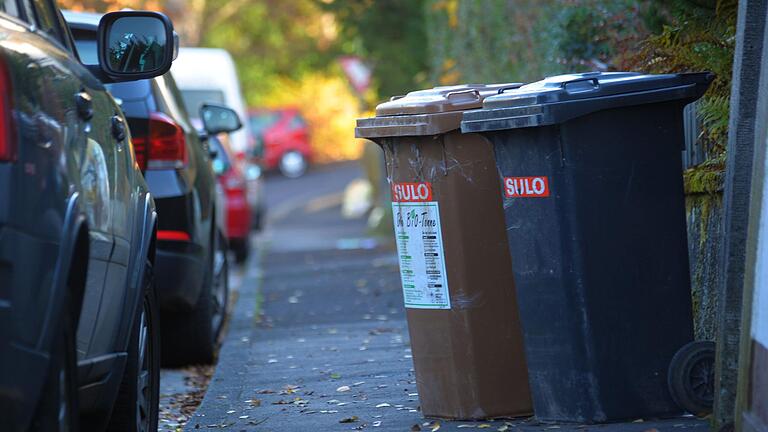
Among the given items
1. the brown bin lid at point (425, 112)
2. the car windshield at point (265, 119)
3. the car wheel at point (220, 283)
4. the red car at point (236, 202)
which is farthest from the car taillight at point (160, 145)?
the car windshield at point (265, 119)

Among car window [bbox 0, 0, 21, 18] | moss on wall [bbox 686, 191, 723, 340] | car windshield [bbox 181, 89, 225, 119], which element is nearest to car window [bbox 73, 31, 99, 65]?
moss on wall [bbox 686, 191, 723, 340]

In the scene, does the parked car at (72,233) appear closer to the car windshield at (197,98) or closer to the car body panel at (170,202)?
the car body panel at (170,202)

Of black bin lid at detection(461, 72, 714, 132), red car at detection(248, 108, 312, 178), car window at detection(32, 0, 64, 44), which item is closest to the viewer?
car window at detection(32, 0, 64, 44)

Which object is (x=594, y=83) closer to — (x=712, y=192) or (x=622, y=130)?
(x=622, y=130)

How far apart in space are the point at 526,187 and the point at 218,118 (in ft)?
18.8

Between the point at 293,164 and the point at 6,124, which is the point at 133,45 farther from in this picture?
the point at 293,164

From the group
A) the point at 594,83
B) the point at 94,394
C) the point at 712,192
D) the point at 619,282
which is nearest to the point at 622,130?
the point at 594,83

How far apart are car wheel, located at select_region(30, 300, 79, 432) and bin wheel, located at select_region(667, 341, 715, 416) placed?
90.2 inches

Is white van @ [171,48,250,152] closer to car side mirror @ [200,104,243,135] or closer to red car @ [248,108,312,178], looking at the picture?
car side mirror @ [200,104,243,135]

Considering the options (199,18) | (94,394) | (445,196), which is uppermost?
(199,18)

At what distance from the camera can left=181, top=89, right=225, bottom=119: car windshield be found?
1625cm

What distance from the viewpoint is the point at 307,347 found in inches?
357

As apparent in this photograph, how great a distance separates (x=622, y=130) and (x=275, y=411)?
2151 millimetres

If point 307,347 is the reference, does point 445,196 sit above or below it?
above
